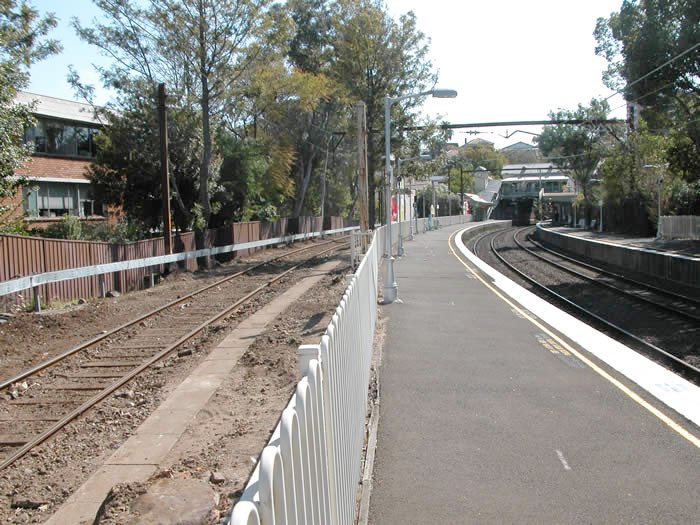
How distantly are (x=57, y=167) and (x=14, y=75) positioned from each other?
16.6 metres

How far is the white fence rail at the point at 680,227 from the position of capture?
3769 cm

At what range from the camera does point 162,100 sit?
2480cm

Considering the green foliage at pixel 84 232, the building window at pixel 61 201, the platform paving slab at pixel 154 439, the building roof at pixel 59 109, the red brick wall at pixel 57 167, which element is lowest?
the platform paving slab at pixel 154 439

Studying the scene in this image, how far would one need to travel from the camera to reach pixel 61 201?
33.6 meters

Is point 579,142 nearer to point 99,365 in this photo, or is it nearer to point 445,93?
point 445,93

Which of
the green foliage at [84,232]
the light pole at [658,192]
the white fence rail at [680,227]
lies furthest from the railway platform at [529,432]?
the light pole at [658,192]

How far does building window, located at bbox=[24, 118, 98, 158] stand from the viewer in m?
32.7

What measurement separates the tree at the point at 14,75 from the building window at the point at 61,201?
11.0 meters

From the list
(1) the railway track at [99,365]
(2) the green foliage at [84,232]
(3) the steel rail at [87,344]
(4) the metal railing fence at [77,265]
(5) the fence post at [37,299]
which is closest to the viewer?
(1) the railway track at [99,365]

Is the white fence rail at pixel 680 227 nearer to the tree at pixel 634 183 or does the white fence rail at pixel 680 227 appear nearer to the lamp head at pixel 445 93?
the tree at pixel 634 183

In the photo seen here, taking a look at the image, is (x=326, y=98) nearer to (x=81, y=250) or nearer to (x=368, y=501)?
(x=81, y=250)

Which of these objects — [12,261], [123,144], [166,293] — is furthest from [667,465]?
[123,144]

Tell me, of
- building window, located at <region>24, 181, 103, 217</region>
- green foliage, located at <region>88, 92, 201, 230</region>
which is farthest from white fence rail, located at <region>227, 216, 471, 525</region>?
building window, located at <region>24, 181, 103, 217</region>

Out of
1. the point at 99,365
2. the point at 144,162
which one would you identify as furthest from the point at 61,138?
the point at 99,365
